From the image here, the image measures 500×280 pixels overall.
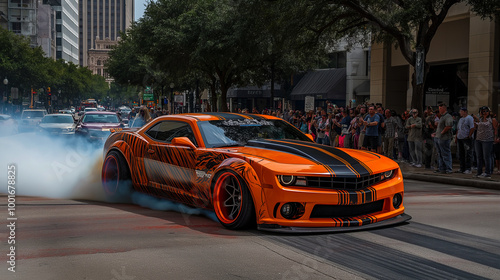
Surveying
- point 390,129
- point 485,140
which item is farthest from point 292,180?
point 390,129

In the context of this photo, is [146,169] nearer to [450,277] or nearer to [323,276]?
[323,276]

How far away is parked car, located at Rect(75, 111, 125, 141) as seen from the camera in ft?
72.5

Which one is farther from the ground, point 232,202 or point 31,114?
point 31,114

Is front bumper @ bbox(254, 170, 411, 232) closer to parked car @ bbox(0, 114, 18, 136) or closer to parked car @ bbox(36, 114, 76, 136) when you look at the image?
parked car @ bbox(36, 114, 76, 136)

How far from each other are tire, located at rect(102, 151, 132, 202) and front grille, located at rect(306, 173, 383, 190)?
3564mm

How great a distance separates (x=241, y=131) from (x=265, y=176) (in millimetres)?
1643

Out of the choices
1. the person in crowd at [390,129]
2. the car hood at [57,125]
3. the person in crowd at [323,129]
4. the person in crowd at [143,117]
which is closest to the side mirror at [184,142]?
the person in crowd at [390,129]

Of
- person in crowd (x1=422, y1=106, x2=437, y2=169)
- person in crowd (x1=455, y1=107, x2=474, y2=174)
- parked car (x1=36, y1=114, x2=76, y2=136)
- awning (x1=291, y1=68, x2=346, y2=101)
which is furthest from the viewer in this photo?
awning (x1=291, y1=68, x2=346, y2=101)

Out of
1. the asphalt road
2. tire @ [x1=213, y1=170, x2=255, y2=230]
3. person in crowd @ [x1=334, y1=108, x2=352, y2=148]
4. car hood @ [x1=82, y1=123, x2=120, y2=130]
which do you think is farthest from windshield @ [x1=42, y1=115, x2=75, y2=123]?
tire @ [x1=213, y1=170, x2=255, y2=230]

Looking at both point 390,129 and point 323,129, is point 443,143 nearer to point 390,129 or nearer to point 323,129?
point 390,129

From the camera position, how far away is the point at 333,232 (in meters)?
6.64

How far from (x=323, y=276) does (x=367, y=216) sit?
1.94m

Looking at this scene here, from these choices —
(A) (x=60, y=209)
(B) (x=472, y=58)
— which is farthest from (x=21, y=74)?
(A) (x=60, y=209)

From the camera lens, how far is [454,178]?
45.4ft
